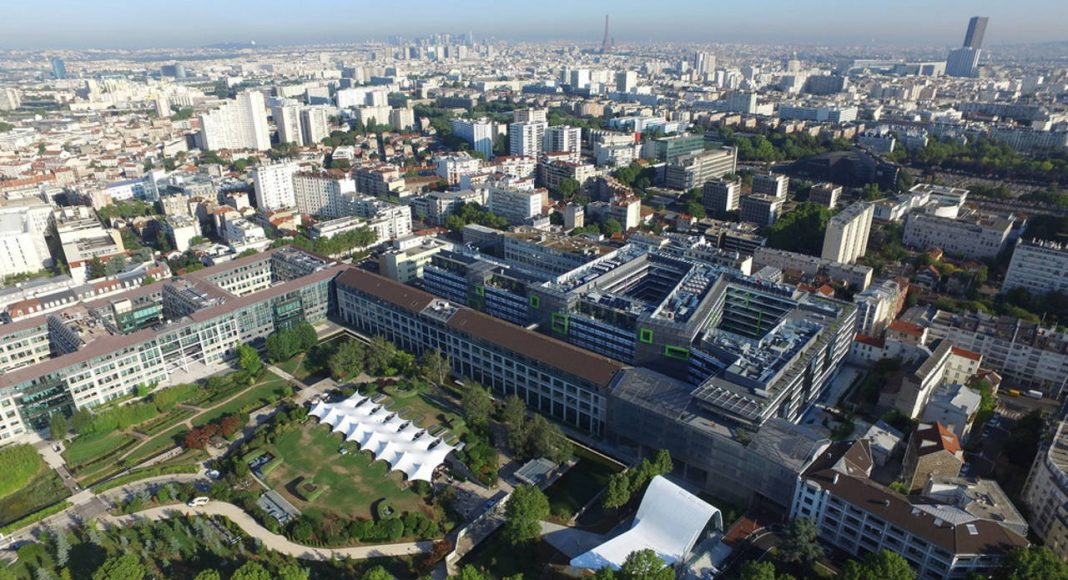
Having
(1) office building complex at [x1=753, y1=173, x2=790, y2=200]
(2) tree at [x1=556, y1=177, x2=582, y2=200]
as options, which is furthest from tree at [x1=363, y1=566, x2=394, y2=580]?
(1) office building complex at [x1=753, y1=173, x2=790, y2=200]

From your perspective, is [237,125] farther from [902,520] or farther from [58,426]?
[902,520]

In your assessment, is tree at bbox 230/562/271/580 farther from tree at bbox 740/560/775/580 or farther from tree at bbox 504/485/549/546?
tree at bbox 740/560/775/580

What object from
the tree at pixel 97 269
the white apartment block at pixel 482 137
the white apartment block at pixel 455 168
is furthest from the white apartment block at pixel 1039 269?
the tree at pixel 97 269

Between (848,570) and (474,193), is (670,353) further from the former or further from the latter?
(474,193)

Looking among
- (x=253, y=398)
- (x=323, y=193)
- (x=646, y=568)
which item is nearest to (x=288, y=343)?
(x=253, y=398)

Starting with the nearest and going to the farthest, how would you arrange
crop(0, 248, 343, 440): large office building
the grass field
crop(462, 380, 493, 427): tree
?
1. the grass field
2. crop(462, 380, 493, 427): tree
3. crop(0, 248, 343, 440): large office building

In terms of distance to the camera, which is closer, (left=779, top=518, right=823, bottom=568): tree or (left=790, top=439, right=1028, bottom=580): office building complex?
(left=790, top=439, right=1028, bottom=580): office building complex

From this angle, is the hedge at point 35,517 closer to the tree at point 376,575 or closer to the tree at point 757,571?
the tree at point 376,575
